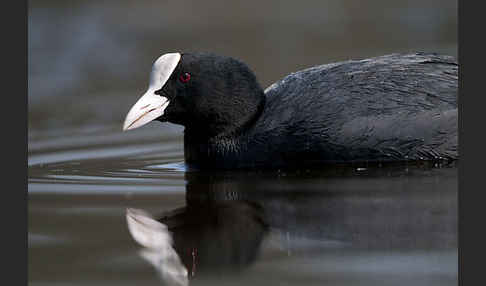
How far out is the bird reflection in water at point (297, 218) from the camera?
448 cm

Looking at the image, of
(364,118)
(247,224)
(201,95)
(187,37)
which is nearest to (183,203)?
(247,224)

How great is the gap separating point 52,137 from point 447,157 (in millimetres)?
3765

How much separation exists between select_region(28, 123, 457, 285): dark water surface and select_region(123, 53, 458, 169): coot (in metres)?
0.18

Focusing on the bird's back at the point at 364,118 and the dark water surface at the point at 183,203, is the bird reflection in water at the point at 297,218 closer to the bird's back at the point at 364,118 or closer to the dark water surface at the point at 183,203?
the dark water surface at the point at 183,203

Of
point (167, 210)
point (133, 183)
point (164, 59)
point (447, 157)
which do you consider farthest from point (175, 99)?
point (447, 157)

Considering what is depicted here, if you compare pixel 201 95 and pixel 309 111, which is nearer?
pixel 309 111

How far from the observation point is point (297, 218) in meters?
5.07

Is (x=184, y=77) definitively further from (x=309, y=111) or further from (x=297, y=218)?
(x=297, y=218)

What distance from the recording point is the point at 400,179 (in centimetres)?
594

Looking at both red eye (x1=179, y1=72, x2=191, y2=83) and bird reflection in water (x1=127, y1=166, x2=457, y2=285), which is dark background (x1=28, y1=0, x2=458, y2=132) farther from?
bird reflection in water (x1=127, y1=166, x2=457, y2=285)

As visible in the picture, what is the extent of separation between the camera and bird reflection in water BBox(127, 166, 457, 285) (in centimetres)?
448

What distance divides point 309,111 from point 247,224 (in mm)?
1721

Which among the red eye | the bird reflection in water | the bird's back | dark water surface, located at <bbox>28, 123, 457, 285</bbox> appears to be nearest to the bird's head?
the red eye

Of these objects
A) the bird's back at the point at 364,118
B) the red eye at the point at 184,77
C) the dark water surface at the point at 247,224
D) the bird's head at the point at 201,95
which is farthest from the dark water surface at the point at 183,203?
the red eye at the point at 184,77
